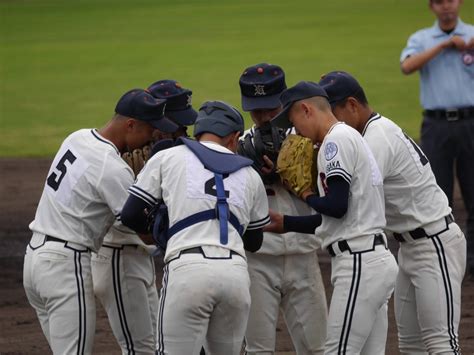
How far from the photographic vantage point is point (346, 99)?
6023 mm

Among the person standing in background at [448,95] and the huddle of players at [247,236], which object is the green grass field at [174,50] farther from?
the huddle of players at [247,236]

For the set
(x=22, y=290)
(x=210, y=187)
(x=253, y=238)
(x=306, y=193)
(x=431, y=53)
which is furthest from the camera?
(x=431, y=53)

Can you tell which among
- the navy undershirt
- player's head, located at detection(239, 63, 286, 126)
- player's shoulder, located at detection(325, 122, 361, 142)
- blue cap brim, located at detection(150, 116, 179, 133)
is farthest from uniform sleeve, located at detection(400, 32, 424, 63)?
the navy undershirt

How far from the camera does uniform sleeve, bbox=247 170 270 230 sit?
5586mm

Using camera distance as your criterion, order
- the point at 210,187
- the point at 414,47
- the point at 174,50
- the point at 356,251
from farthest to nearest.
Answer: the point at 174,50, the point at 414,47, the point at 356,251, the point at 210,187

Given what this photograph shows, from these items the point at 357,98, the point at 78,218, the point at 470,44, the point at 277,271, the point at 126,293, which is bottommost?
the point at 126,293

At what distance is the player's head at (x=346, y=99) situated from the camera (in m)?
5.97

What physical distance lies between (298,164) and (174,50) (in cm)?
1741

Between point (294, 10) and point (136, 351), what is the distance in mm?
23333

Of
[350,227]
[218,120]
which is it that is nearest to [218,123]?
[218,120]

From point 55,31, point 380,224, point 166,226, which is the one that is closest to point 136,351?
point 166,226

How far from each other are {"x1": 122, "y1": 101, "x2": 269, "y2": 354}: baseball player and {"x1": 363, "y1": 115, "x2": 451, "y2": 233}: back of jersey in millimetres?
763

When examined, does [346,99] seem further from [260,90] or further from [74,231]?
[74,231]

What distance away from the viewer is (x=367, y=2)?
97.6ft
